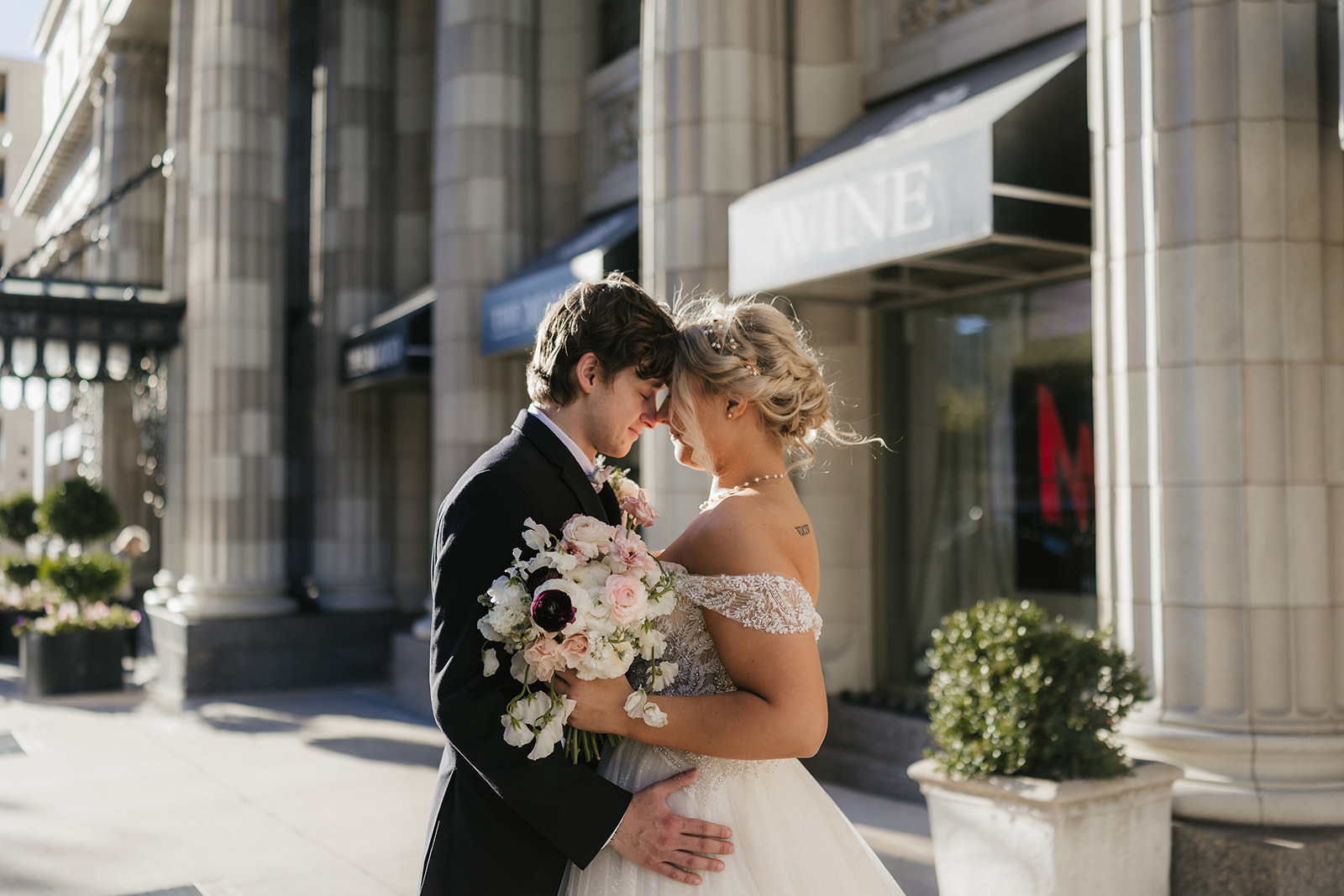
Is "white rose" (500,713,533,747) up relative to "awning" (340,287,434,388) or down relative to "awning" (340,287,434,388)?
down

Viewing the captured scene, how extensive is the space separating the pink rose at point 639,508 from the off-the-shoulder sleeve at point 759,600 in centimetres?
36

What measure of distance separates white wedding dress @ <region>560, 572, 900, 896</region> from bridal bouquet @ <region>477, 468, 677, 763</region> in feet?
0.76

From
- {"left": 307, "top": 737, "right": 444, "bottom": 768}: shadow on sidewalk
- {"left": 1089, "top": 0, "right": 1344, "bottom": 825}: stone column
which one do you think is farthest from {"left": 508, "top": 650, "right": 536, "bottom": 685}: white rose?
{"left": 307, "top": 737, "right": 444, "bottom": 768}: shadow on sidewalk

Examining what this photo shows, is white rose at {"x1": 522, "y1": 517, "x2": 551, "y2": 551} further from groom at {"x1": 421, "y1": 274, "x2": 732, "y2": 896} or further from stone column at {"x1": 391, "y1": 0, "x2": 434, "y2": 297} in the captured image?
stone column at {"x1": 391, "y1": 0, "x2": 434, "y2": 297}

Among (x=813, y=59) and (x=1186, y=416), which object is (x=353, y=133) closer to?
(x=813, y=59)

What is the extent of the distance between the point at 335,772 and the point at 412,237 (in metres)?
8.17

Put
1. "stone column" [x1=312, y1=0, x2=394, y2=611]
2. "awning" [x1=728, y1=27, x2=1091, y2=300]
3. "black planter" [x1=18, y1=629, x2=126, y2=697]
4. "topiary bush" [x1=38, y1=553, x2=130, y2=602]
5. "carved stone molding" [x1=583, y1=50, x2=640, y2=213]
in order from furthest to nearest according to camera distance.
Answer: "stone column" [x1=312, y1=0, x2=394, y2=611]
"topiary bush" [x1=38, y1=553, x2=130, y2=602]
"black planter" [x1=18, y1=629, x2=126, y2=697]
"carved stone molding" [x1=583, y1=50, x2=640, y2=213]
"awning" [x1=728, y1=27, x2=1091, y2=300]

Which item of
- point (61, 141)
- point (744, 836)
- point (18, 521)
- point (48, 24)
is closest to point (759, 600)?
point (744, 836)

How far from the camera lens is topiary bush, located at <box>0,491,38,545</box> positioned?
18.6 m

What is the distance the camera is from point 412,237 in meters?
15.0

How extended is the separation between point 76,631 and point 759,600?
12.8 meters

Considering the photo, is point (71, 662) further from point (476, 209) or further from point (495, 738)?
point (495, 738)

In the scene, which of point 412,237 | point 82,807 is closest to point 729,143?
point 82,807

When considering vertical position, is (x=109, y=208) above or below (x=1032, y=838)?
above
